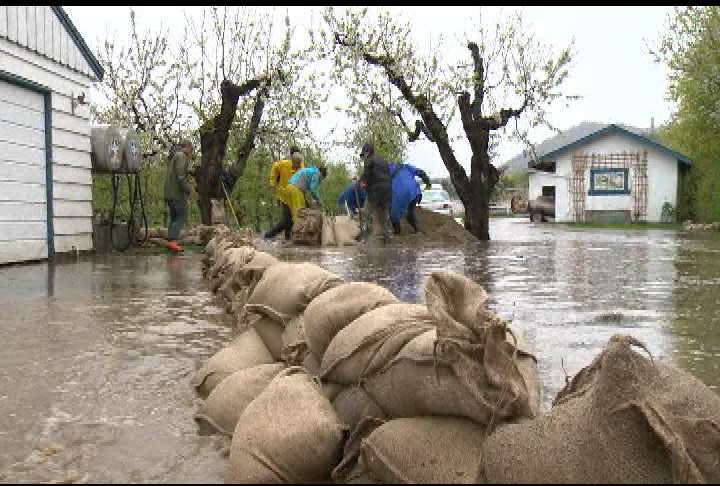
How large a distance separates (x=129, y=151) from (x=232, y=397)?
42.1ft

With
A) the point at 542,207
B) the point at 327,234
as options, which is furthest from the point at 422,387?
the point at 542,207

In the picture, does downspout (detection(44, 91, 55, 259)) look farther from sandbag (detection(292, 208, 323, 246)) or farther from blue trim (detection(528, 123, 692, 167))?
blue trim (detection(528, 123, 692, 167))

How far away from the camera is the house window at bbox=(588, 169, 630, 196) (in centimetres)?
3744

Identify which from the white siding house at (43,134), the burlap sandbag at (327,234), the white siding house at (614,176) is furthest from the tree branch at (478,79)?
the white siding house at (614,176)

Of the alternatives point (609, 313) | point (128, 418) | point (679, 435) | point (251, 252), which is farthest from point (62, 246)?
point (679, 435)

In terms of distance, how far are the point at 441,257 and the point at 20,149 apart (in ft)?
22.2

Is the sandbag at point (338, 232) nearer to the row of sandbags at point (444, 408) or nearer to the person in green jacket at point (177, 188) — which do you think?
the person in green jacket at point (177, 188)

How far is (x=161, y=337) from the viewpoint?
16.6 ft

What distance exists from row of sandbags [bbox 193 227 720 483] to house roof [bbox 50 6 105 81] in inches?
466

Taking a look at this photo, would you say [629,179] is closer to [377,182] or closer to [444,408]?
[377,182]

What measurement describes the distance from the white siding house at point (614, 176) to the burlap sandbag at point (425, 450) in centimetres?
3612

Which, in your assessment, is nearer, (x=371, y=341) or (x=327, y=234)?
(x=371, y=341)

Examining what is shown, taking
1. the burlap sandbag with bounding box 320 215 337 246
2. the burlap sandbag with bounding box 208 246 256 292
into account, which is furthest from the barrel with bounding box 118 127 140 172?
the burlap sandbag with bounding box 208 246 256 292
